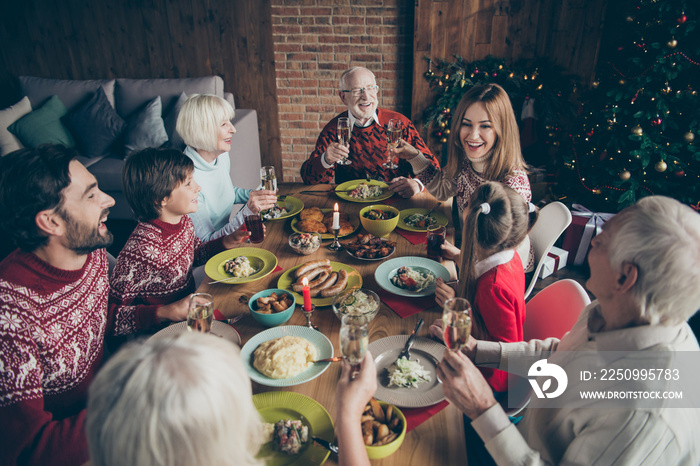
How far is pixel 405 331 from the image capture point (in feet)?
4.92

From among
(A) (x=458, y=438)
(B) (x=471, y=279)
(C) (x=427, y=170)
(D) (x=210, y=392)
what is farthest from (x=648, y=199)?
(C) (x=427, y=170)

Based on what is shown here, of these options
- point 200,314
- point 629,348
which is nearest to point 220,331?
point 200,314

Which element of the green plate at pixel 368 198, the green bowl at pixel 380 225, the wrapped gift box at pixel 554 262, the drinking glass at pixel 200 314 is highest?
the drinking glass at pixel 200 314

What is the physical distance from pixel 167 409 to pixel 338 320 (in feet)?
3.06

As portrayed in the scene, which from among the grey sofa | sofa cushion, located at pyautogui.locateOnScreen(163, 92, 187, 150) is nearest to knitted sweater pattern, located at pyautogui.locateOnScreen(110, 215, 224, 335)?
the grey sofa

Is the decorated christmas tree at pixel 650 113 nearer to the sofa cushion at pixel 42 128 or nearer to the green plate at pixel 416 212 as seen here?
the green plate at pixel 416 212

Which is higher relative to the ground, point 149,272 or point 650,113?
point 650,113

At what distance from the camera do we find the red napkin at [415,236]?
2.12 m

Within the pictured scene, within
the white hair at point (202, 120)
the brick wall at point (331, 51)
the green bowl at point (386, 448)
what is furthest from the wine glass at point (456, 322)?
the brick wall at point (331, 51)

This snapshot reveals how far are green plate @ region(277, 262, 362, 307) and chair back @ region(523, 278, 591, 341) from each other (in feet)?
2.49

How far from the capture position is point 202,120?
2.44 meters

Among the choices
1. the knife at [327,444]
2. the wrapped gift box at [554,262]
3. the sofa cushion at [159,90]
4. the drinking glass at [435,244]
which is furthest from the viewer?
the sofa cushion at [159,90]

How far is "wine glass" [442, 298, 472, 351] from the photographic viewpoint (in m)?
1.22

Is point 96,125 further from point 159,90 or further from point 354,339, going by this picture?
point 354,339
